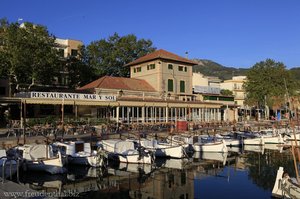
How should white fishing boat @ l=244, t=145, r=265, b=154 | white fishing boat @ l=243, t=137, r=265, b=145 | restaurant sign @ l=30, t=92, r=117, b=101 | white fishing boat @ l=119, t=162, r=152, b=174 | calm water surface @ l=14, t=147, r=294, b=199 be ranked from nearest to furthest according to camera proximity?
calm water surface @ l=14, t=147, r=294, b=199 → white fishing boat @ l=119, t=162, r=152, b=174 → restaurant sign @ l=30, t=92, r=117, b=101 → white fishing boat @ l=244, t=145, r=265, b=154 → white fishing boat @ l=243, t=137, r=265, b=145

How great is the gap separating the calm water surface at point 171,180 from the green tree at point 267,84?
137 ft

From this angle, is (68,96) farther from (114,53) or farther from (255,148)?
(114,53)

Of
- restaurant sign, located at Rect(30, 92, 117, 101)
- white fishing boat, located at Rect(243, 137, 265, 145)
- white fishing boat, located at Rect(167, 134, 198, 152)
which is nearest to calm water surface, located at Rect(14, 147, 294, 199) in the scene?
white fishing boat, located at Rect(167, 134, 198, 152)

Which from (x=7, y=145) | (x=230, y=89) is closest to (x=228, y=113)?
(x=230, y=89)

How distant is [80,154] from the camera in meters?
23.9

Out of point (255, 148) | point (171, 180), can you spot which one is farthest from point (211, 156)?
point (171, 180)

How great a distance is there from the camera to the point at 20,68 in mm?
42719

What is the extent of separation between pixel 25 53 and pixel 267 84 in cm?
4691

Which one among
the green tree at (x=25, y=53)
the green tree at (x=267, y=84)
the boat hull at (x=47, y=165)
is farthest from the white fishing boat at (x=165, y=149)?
the green tree at (x=267, y=84)

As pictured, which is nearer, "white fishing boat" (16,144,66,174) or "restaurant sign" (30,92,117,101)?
"white fishing boat" (16,144,66,174)

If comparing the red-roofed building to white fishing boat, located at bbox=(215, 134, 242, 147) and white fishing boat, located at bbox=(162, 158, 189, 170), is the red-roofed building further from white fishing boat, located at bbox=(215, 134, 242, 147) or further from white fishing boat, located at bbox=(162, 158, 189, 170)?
white fishing boat, located at bbox=(162, 158, 189, 170)

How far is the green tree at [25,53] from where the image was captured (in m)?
42.1

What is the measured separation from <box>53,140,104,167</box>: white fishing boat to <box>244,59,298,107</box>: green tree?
48615 mm

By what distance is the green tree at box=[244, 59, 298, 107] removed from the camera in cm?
6656
